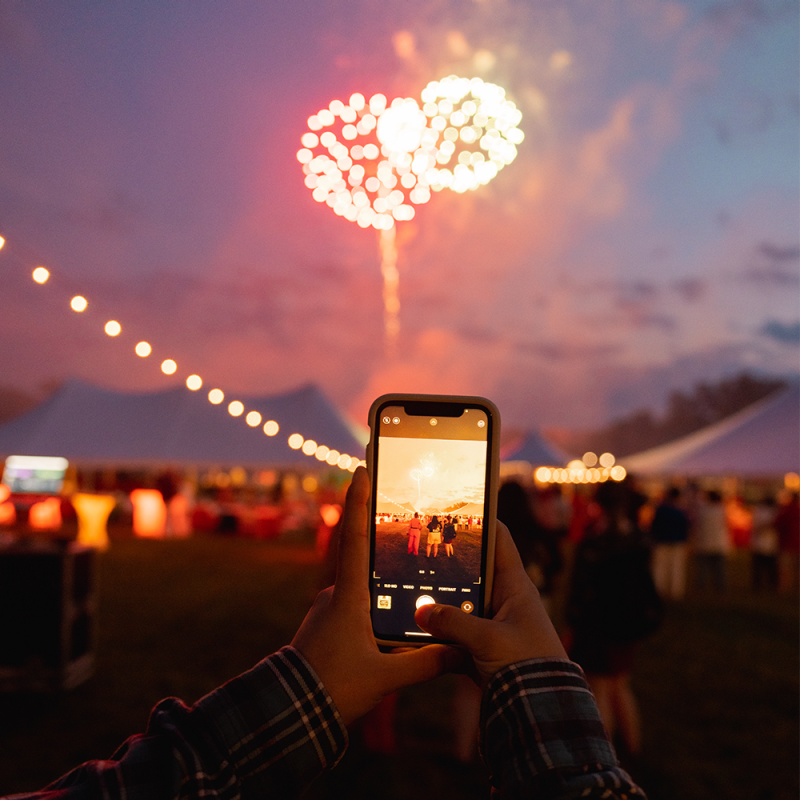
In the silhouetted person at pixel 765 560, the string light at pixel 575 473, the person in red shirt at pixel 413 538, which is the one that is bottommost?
the silhouetted person at pixel 765 560

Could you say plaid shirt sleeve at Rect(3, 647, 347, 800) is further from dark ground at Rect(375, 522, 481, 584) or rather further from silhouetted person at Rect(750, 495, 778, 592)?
silhouetted person at Rect(750, 495, 778, 592)

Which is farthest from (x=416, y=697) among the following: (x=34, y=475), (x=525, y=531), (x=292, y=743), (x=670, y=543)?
(x=34, y=475)

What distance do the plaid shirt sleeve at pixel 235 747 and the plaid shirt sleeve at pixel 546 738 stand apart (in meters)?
0.21

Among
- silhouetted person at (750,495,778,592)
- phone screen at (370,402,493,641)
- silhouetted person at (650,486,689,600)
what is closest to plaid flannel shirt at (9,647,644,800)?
phone screen at (370,402,493,641)

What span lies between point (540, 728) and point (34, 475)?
23014 millimetres

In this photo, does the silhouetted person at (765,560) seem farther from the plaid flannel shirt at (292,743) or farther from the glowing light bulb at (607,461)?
the glowing light bulb at (607,461)

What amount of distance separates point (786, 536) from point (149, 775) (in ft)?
39.7

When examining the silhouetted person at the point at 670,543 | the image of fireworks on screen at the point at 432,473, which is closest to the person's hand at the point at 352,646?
the image of fireworks on screen at the point at 432,473

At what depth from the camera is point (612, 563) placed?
3.85 meters

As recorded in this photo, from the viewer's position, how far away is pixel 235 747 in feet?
2.82

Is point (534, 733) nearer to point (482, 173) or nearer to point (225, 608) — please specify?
point (482, 173)

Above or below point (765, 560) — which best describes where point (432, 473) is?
above

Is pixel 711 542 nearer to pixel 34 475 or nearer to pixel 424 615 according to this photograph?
pixel 424 615

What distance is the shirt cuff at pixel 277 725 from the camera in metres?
0.86
